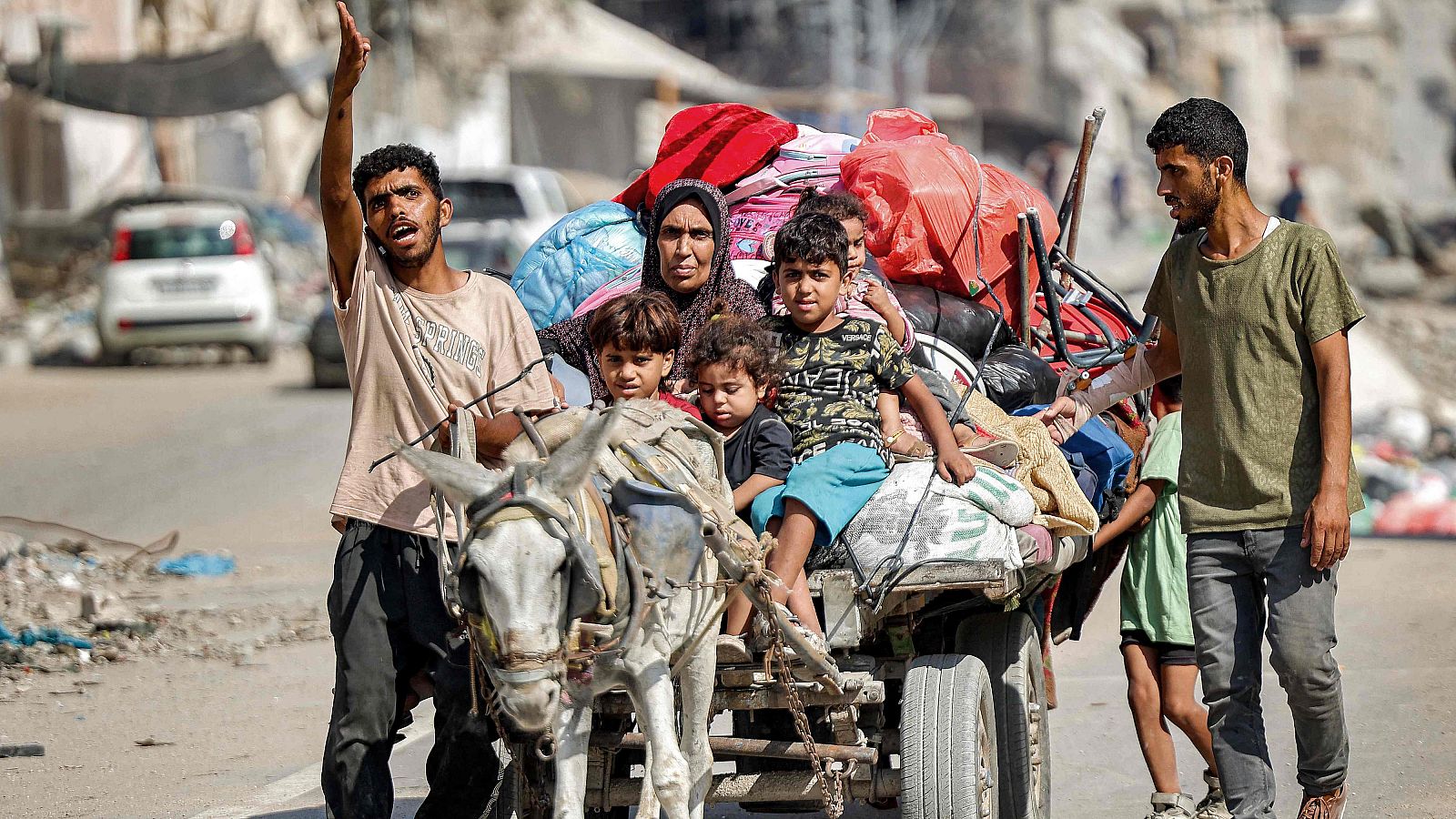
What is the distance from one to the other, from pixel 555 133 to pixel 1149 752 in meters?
35.4

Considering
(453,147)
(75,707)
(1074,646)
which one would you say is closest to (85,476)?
(75,707)

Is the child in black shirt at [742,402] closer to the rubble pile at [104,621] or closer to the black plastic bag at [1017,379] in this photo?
the black plastic bag at [1017,379]

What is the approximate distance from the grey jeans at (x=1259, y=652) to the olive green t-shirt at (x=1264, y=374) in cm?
9

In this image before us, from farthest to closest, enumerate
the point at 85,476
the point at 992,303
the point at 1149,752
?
the point at 85,476, the point at 992,303, the point at 1149,752

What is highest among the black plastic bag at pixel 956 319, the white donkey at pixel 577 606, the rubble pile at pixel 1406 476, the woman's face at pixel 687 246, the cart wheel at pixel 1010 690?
the woman's face at pixel 687 246

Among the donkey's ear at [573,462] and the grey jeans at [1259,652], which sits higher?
the donkey's ear at [573,462]

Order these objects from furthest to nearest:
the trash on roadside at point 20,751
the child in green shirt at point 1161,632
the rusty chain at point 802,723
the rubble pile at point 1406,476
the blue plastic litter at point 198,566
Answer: the rubble pile at point 1406,476 < the blue plastic litter at point 198,566 < the trash on roadside at point 20,751 < the child in green shirt at point 1161,632 < the rusty chain at point 802,723

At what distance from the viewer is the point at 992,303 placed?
6.33 metres

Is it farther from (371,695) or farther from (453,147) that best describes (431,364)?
(453,147)

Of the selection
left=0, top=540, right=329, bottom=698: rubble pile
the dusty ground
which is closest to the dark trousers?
the dusty ground

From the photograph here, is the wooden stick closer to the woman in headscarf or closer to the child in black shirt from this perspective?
the woman in headscarf

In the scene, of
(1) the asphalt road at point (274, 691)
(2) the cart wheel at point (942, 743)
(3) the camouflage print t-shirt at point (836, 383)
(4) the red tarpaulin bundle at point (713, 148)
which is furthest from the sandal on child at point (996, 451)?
(4) the red tarpaulin bundle at point (713, 148)

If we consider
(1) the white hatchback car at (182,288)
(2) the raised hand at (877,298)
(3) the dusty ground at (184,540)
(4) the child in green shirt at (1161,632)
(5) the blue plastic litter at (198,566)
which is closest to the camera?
(2) the raised hand at (877,298)

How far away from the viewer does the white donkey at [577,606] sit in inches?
136
